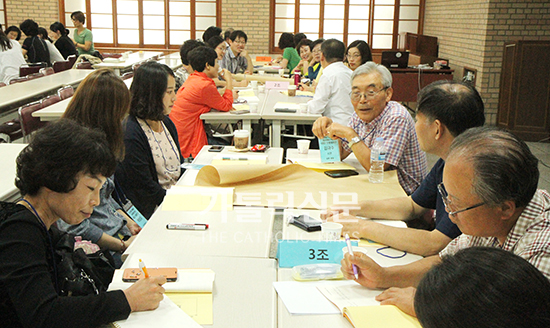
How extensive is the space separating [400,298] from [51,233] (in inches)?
40.5

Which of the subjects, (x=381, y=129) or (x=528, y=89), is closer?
(x=381, y=129)

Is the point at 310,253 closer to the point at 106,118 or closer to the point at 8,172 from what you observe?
the point at 106,118

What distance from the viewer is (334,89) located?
4555mm

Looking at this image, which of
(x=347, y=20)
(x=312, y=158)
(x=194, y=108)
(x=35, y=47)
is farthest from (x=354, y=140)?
(x=347, y=20)

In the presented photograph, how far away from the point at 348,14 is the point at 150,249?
10615 mm

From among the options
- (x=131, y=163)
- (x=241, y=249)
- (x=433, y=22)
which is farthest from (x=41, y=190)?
(x=433, y=22)

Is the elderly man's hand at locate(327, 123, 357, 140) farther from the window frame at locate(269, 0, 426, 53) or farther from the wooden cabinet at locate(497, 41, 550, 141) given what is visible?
the window frame at locate(269, 0, 426, 53)

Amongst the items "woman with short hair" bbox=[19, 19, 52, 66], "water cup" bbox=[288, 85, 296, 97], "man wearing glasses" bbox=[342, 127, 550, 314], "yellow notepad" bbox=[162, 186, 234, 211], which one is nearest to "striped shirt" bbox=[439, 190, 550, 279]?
"man wearing glasses" bbox=[342, 127, 550, 314]

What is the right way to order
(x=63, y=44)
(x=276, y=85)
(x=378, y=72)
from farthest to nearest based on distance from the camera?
(x=63, y=44)
(x=276, y=85)
(x=378, y=72)

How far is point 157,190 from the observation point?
2.80 metres

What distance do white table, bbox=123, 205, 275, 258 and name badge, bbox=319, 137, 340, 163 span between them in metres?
0.75

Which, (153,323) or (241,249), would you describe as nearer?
(153,323)

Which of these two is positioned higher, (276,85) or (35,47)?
(35,47)

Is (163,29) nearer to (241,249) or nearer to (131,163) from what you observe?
(131,163)
